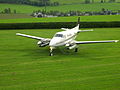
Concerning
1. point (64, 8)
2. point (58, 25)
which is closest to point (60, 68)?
point (58, 25)

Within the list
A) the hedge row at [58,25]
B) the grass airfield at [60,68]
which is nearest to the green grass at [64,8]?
the hedge row at [58,25]

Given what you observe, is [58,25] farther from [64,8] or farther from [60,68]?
[64,8]

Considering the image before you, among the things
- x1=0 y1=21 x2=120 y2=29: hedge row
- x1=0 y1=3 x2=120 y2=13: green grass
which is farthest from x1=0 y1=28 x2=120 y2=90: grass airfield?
x1=0 y1=3 x2=120 y2=13: green grass

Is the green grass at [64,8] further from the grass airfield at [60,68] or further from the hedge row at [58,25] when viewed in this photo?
the grass airfield at [60,68]

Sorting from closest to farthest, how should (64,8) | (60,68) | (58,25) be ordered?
(60,68) < (58,25) < (64,8)

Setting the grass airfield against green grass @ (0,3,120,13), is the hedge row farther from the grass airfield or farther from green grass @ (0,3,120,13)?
green grass @ (0,3,120,13)

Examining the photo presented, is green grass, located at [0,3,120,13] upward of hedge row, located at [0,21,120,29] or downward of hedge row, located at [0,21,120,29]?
upward

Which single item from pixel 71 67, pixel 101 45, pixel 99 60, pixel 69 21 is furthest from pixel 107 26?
pixel 71 67

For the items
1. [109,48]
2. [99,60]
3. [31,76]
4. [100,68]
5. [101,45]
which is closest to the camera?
[31,76]

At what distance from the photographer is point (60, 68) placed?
27.4 metres

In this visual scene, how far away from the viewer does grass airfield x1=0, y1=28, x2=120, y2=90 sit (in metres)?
22.1

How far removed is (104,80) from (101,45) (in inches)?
735

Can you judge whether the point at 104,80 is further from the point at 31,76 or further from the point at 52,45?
the point at 52,45

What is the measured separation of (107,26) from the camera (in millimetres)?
68125
